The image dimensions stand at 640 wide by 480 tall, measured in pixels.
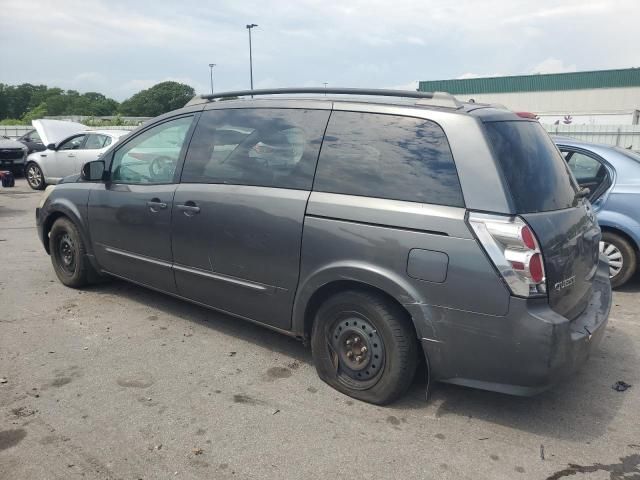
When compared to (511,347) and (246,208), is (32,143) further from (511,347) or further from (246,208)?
(511,347)

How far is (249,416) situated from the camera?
321 cm

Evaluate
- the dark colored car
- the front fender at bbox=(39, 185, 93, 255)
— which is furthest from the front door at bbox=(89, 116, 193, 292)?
the dark colored car

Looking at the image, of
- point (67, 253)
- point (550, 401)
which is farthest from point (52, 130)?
point (550, 401)

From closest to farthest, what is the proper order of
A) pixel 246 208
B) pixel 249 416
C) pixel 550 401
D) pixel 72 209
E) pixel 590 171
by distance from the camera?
pixel 249 416 → pixel 550 401 → pixel 246 208 → pixel 72 209 → pixel 590 171

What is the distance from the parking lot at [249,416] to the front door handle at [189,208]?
1.03 metres

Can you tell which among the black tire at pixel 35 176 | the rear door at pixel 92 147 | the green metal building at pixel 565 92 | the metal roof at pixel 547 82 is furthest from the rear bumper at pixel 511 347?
the green metal building at pixel 565 92

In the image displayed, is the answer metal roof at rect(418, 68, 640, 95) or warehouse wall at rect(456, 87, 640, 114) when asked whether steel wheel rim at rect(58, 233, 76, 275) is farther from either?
warehouse wall at rect(456, 87, 640, 114)

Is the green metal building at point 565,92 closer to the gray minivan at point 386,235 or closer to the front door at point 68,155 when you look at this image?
the front door at point 68,155

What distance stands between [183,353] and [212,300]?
0.45 m

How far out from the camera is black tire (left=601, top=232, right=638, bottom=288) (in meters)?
5.68

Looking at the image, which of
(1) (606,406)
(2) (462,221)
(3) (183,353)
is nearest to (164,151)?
(3) (183,353)

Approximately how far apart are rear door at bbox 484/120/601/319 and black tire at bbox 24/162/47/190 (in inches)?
544

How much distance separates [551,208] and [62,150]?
43.5ft

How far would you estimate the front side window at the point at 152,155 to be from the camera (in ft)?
14.3
